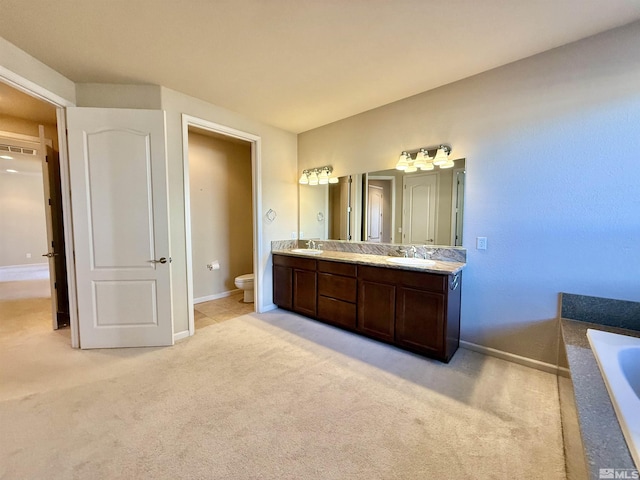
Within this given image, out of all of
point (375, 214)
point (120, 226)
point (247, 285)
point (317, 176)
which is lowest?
point (247, 285)

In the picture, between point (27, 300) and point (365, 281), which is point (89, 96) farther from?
point (27, 300)

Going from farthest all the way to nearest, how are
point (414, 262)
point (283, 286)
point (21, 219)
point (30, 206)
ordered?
point (30, 206), point (21, 219), point (283, 286), point (414, 262)

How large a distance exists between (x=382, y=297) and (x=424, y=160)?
148 cm

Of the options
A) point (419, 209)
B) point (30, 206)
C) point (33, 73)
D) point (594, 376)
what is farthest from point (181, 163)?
point (30, 206)

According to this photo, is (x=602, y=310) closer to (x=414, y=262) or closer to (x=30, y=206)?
(x=414, y=262)

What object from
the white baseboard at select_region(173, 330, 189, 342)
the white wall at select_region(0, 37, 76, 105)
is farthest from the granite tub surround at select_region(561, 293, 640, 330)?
the white wall at select_region(0, 37, 76, 105)

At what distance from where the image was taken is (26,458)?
142 centimetres

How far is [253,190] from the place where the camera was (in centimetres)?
361

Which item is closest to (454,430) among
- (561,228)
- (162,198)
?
(561,228)

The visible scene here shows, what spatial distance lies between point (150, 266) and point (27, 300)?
3.47 meters

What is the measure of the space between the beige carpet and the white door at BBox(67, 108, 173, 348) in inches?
11.0

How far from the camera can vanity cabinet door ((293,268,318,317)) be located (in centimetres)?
336

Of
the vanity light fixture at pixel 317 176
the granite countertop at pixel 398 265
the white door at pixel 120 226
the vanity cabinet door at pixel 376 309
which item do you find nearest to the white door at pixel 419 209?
the granite countertop at pixel 398 265

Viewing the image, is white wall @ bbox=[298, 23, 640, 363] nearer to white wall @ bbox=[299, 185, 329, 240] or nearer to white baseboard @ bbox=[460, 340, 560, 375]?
white baseboard @ bbox=[460, 340, 560, 375]
